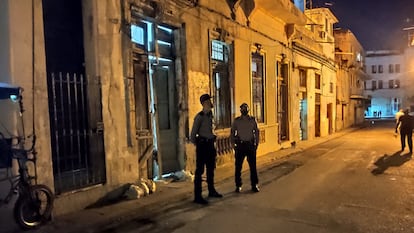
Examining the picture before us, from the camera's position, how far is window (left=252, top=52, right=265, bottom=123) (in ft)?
54.1

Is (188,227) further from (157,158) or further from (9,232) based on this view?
(157,158)

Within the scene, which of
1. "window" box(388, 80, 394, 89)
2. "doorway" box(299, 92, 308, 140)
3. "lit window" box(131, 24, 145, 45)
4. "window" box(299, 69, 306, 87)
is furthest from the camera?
"window" box(388, 80, 394, 89)

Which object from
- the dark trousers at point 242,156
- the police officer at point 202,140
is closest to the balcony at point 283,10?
the dark trousers at point 242,156

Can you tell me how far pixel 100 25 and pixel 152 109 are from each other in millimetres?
2655

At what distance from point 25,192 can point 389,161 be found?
12.1 meters

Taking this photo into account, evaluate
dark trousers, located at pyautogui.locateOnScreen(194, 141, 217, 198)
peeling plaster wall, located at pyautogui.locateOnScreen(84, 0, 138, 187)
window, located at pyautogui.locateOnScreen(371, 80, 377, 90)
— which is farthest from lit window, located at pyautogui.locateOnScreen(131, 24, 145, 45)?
window, located at pyautogui.locateOnScreen(371, 80, 377, 90)

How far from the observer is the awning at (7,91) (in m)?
5.69

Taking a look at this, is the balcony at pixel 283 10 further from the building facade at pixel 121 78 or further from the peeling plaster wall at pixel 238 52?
the building facade at pixel 121 78

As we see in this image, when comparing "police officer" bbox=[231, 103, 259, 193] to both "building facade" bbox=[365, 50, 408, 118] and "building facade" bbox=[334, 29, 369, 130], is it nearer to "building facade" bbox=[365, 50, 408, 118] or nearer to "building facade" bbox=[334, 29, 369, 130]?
"building facade" bbox=[334, 29, 369, 130]

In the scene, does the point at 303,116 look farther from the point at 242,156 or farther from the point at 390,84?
the point at 390,84

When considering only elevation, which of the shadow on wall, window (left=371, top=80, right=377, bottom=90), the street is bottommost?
the shadow on wall

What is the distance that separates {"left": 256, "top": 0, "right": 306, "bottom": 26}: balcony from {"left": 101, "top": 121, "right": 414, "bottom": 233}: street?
730 cm

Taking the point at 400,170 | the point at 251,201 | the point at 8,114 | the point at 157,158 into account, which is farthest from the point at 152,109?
the point at 400,170

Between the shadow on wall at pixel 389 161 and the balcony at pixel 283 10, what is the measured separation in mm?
7183
